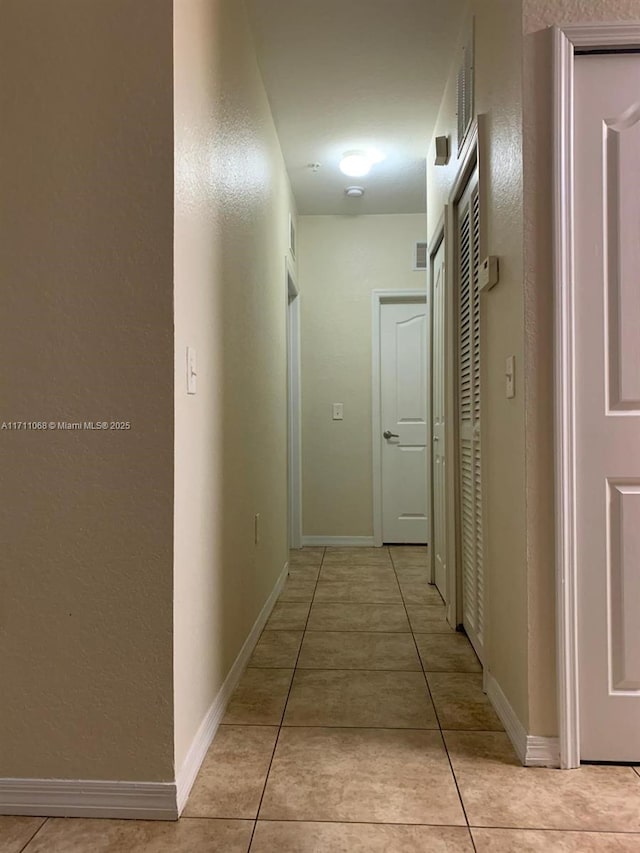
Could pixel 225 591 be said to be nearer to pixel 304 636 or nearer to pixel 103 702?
pixel 103 702

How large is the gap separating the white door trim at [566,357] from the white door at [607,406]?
3 centimetres

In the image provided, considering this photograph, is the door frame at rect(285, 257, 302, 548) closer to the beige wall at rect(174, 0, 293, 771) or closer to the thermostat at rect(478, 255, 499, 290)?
the beige wall at rect(174, 0, 293, 771)

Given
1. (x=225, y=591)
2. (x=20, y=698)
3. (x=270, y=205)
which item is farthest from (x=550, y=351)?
(x=270, y=205)

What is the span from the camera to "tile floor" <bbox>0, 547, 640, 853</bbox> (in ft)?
4.55

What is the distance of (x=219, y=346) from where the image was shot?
Answer: 2.01 meters

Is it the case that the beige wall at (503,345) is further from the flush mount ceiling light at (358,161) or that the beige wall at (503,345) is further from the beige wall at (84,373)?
the flush mount ceiling light at (358,161)

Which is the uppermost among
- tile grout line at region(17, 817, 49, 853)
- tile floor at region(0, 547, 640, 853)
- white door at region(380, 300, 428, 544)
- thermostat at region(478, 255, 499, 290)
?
thermostat at region(478, 255, 499, 290)

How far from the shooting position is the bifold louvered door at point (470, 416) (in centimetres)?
240

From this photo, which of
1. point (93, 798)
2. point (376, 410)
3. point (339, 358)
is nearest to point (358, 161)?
point (339, 358)

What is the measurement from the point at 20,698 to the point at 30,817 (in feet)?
0.93

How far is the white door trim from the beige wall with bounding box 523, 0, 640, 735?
2 cm

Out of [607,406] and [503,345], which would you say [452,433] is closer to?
[503,345]

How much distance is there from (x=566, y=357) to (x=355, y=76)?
79.2 inches

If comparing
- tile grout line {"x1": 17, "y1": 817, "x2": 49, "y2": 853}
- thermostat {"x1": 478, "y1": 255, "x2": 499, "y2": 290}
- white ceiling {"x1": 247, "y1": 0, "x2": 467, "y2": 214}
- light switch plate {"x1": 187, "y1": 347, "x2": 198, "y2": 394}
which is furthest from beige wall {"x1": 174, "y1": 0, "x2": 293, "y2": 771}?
thermostat {"x1": 478, "y1": 255, "x2": 499, "y2": 290}
